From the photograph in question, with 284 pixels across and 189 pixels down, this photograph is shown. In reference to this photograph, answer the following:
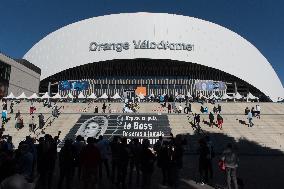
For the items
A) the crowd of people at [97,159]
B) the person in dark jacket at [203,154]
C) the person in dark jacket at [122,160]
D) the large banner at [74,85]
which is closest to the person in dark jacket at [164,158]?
the crowd of people at [97,159]


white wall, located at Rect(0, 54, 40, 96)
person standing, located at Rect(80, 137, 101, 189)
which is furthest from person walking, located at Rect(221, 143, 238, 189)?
white wall, located at Rect(0, 54, 40, 96)

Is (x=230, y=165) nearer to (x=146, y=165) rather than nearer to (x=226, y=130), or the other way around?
(x=146, y=165)

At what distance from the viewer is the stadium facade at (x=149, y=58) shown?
6931cm

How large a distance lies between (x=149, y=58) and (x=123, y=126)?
40952 mm

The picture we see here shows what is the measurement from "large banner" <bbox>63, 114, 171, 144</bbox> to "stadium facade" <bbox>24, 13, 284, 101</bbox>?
35900 mm

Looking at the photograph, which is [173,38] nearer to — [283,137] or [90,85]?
[90,85]

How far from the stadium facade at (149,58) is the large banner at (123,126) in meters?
35.9

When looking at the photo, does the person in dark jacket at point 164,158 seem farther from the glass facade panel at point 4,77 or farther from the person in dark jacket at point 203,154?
the glass facade panel at point 4,77

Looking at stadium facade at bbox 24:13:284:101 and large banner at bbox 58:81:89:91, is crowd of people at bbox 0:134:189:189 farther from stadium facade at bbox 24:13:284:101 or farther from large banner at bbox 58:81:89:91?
large banner at bbox 58:81:89:91

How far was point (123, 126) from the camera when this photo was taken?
28.7 meters

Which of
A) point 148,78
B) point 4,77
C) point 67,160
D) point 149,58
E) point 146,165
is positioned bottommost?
point 146,165

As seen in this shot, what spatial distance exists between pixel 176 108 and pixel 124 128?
10257 mm

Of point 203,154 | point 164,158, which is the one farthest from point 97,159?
point 203,154

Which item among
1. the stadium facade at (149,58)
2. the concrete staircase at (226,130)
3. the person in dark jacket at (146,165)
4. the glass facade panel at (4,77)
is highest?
the stadium facade at (149,58)
